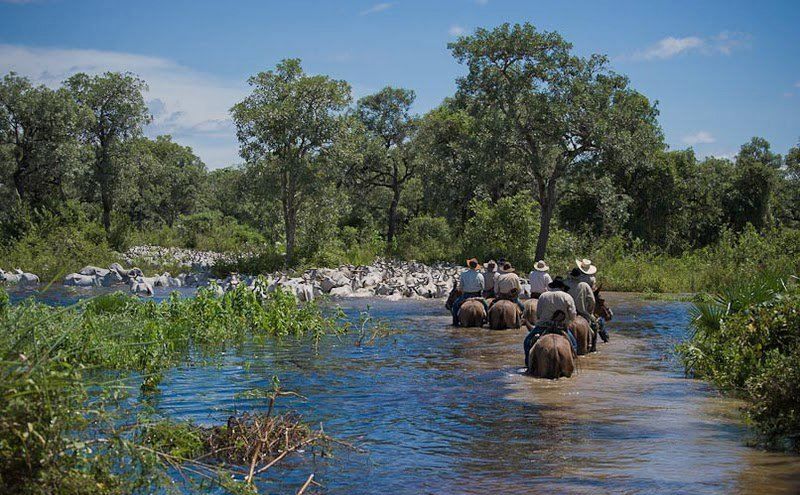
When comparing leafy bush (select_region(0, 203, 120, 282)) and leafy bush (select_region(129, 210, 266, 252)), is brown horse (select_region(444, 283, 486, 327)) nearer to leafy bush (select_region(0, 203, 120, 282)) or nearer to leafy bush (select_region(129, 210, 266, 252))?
leafy bush (select_region(0, 203, 120, 282))

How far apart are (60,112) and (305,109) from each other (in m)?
13.3

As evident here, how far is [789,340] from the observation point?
435 inches

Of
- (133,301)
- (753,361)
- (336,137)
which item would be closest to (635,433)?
(753,361)

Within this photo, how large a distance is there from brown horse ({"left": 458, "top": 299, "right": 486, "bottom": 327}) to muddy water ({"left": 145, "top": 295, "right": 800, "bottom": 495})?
260 cm

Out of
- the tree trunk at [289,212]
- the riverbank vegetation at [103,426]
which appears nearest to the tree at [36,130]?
the tree trunk at [289,212]

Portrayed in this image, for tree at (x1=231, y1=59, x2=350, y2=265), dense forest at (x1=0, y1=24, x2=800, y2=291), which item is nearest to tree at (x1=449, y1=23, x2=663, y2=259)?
dense forest at (x1=0, y1=24, x2=800, y2=291)

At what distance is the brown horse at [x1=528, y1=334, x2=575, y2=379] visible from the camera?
13.0 m

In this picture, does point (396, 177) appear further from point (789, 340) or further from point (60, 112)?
point (789, 340)

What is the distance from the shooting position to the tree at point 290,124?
34.6 meters

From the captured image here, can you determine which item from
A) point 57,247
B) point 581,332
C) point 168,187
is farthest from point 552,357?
point 168,187

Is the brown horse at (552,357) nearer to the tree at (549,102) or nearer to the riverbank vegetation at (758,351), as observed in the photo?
the riverbank vegetation at (758,351)

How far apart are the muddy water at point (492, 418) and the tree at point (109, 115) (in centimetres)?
2888

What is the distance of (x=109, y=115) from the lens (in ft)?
138

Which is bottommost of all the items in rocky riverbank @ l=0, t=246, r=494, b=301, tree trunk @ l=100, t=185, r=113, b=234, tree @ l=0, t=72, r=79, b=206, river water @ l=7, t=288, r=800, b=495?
river water @ l=7, t=288, r=800, b=495
